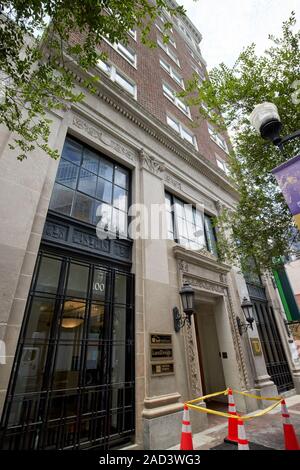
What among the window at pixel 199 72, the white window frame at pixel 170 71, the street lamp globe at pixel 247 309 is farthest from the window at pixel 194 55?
the street lamp globe at pixel 247 309

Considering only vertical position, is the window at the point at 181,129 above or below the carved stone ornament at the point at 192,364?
above

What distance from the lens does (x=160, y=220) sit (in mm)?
8820

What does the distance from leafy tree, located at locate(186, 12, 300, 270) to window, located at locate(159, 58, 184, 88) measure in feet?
27.4

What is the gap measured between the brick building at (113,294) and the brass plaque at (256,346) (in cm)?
10

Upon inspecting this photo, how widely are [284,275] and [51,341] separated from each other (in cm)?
1356

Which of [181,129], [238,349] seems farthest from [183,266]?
[181,129]

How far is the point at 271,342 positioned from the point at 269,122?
1134cm

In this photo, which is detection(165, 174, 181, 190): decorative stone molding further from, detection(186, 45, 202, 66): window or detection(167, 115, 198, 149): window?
detection(186, 45, 202, 66): window

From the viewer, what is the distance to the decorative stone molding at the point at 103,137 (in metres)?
7.77

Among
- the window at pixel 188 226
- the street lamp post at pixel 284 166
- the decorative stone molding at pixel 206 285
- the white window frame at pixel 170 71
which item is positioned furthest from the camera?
the white window frame at pixel 170 71

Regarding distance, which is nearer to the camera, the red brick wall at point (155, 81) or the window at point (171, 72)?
the red brick wall at point (155, 81)

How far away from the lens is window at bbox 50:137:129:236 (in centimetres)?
670

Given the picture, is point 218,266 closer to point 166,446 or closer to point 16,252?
point 166,446

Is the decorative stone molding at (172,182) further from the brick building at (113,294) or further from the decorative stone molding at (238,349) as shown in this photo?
the decorative stone molding at (238,349)
